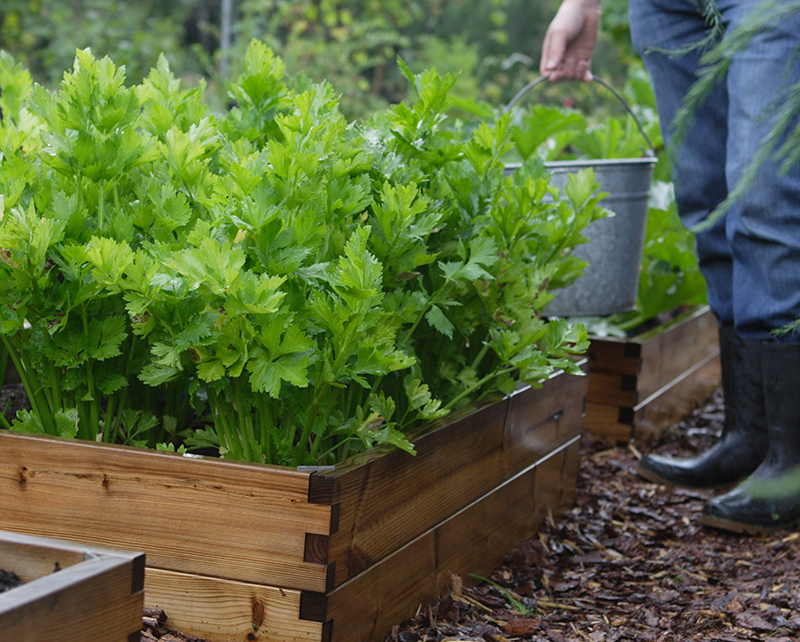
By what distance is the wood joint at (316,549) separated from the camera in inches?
46.0

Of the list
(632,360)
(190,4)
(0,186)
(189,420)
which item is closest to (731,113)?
(632,360)

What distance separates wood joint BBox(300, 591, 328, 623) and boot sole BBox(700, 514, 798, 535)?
4.09 feet

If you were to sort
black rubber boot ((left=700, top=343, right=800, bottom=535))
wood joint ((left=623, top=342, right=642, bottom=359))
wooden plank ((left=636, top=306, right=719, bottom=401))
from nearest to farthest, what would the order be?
black rubber boot ((left=700, top=343, right=800, bottom=535)) → wood joint ((left=623, top=342, right=642, bottom=359)) → wooden plank ((left=636, top=306, right=719, bottom=401))

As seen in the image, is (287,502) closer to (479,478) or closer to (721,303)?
(479,478)

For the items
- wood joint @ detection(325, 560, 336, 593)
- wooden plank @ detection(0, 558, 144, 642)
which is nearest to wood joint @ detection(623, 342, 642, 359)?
wood joint @ detection(325, 560, 336, 593)

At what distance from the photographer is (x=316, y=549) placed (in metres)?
1.17

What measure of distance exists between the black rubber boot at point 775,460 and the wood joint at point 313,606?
1.24 m

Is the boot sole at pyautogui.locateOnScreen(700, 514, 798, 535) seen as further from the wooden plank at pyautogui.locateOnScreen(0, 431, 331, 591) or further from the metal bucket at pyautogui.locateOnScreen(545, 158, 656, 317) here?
the wooden plank at pyautogui.locateOnScreen(0, 431, 331, 591)

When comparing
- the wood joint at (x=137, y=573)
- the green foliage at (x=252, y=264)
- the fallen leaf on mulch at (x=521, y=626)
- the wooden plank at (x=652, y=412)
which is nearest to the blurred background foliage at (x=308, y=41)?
the wooden plank at (x=652, y=412)

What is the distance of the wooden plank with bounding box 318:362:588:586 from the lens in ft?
4.03

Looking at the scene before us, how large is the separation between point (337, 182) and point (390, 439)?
39 cm

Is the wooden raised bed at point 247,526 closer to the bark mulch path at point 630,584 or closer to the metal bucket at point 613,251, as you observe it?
the bark mulch path at point 630,584

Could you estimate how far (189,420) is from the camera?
1.79 metres

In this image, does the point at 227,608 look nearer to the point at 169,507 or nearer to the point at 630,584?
the point at 169,507
